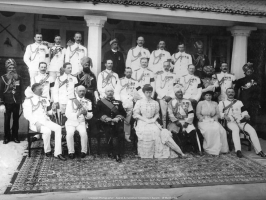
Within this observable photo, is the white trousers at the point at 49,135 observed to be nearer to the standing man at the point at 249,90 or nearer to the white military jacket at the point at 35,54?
the white military jacket at the point at 35,54

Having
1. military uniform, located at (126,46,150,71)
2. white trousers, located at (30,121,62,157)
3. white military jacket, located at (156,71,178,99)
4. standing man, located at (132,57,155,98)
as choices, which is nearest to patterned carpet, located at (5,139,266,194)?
white trousers, located at (30,121,62,157)

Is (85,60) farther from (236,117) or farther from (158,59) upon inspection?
(236,117)

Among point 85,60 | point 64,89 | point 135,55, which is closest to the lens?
point 64,89

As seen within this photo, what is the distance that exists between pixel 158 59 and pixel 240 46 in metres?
2.41

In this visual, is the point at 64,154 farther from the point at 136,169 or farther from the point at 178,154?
the point at 178,154

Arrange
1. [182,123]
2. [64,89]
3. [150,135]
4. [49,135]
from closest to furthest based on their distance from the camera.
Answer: [49,135] → [150,135] → [64,89] → [182,123]

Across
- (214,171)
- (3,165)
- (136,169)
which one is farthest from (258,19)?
(3,165)

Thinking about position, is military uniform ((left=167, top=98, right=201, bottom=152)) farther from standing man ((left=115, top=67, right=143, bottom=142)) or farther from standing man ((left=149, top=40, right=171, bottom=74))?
standing man ((left=149, top=40, right=171, bottom=74))

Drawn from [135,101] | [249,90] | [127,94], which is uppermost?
[249,90]

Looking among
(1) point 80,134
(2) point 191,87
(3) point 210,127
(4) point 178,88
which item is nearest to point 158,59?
(2) point 191,87

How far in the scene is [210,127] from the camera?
8.23 m

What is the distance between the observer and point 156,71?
9.68 m

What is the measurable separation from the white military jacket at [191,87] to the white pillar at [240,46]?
6.37 feet

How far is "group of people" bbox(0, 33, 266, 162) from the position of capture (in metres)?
7.68
